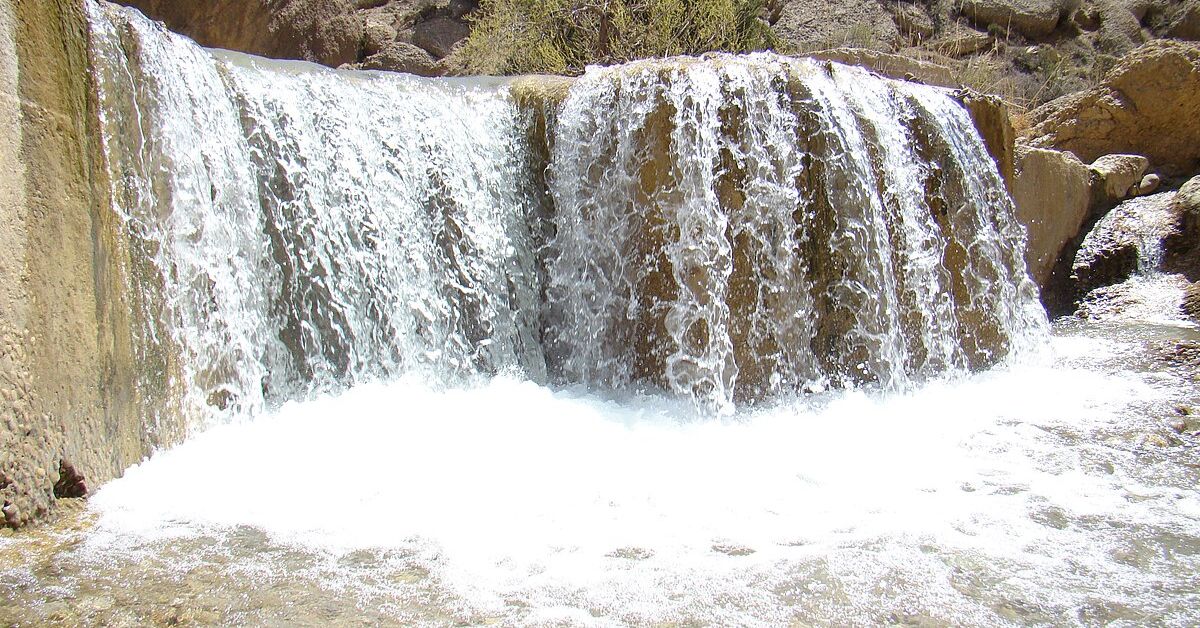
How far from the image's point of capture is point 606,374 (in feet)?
15.2

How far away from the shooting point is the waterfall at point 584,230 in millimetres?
4004

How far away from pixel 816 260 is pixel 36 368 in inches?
141

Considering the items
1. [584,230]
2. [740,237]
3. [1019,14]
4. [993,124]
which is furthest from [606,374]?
[1019,14]

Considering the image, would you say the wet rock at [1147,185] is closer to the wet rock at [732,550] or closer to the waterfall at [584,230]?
the waterfall at [584,230]

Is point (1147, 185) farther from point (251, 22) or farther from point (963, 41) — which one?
point (251, 22)

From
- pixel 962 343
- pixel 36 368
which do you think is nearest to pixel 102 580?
pixel 36 368

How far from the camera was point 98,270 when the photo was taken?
2.89 m

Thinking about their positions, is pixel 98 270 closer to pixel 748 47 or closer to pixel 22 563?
pixel 22 563

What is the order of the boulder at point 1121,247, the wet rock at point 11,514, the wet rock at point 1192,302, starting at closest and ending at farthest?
the wet rock at point 11,514, the wet rock at point 1192,302, the boulder at point 1121,247

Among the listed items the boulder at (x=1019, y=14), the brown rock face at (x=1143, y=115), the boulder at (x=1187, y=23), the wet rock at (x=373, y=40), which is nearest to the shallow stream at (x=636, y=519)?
the brown rock face at (x=1143, y=115)

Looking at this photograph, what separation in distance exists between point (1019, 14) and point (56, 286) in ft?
48.9

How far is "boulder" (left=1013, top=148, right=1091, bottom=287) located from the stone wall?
6300 millimetres

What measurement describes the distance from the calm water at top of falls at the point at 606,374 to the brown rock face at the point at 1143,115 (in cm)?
318

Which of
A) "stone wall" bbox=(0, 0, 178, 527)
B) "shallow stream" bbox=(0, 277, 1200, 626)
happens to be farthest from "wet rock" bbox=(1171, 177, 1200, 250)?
"stone wall" bbox=(0, 0, 178, 527)
